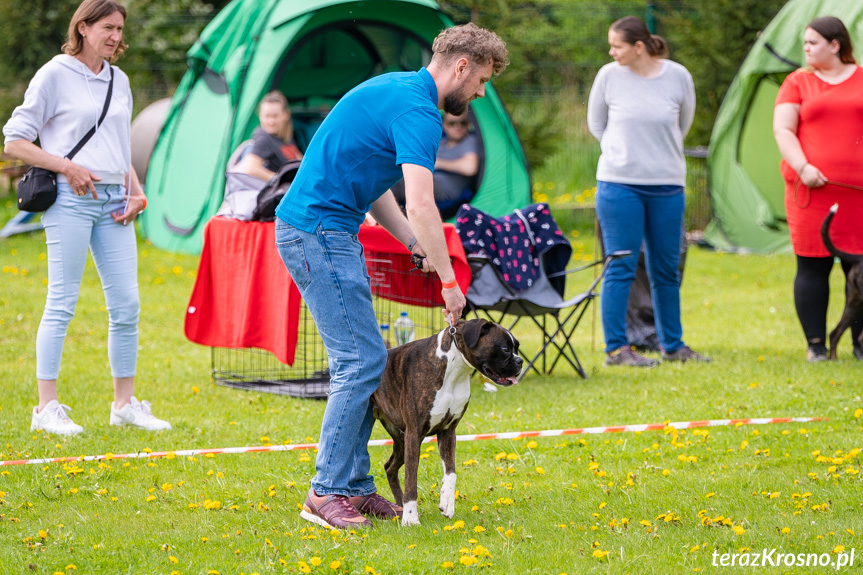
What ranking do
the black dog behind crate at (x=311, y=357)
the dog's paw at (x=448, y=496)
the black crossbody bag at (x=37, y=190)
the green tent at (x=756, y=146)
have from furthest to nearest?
the green tent at (x=756, y=146) → the black dog behind crate at (x=311, y=357) → the black crossbody bag at (x=37, y=190) → the dog's paw at (x=448, y=496)

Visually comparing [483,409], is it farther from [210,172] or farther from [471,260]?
[210,172]

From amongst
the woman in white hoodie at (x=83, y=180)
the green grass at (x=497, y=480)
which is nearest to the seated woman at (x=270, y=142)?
the green grass at (x=497, y=480)

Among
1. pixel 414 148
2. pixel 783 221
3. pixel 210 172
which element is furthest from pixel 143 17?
pixel 414 148

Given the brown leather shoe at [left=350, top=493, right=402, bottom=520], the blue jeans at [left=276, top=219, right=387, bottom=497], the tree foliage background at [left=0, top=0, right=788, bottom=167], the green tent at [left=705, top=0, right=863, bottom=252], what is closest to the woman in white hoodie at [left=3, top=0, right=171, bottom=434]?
the blue jeans at [left=276, top=219, right=387, bottom=497]

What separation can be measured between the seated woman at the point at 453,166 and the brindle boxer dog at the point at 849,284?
14.7 feet

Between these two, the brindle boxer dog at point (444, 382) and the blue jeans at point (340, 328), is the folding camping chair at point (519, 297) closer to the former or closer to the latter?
the brindle boxer dog at point (444, 382)

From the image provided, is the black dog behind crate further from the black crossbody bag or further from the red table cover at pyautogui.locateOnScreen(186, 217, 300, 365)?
the black crossbody bag

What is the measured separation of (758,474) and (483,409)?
5.24ft

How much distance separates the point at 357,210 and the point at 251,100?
6667mm

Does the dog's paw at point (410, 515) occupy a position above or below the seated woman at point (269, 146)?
below

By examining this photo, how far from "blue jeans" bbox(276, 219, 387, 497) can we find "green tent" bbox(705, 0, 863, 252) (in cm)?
792

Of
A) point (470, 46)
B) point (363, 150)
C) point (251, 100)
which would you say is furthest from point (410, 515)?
point (251, 100)

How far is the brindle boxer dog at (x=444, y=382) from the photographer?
129 inches

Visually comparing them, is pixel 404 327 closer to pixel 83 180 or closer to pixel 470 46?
pixel 83 180
